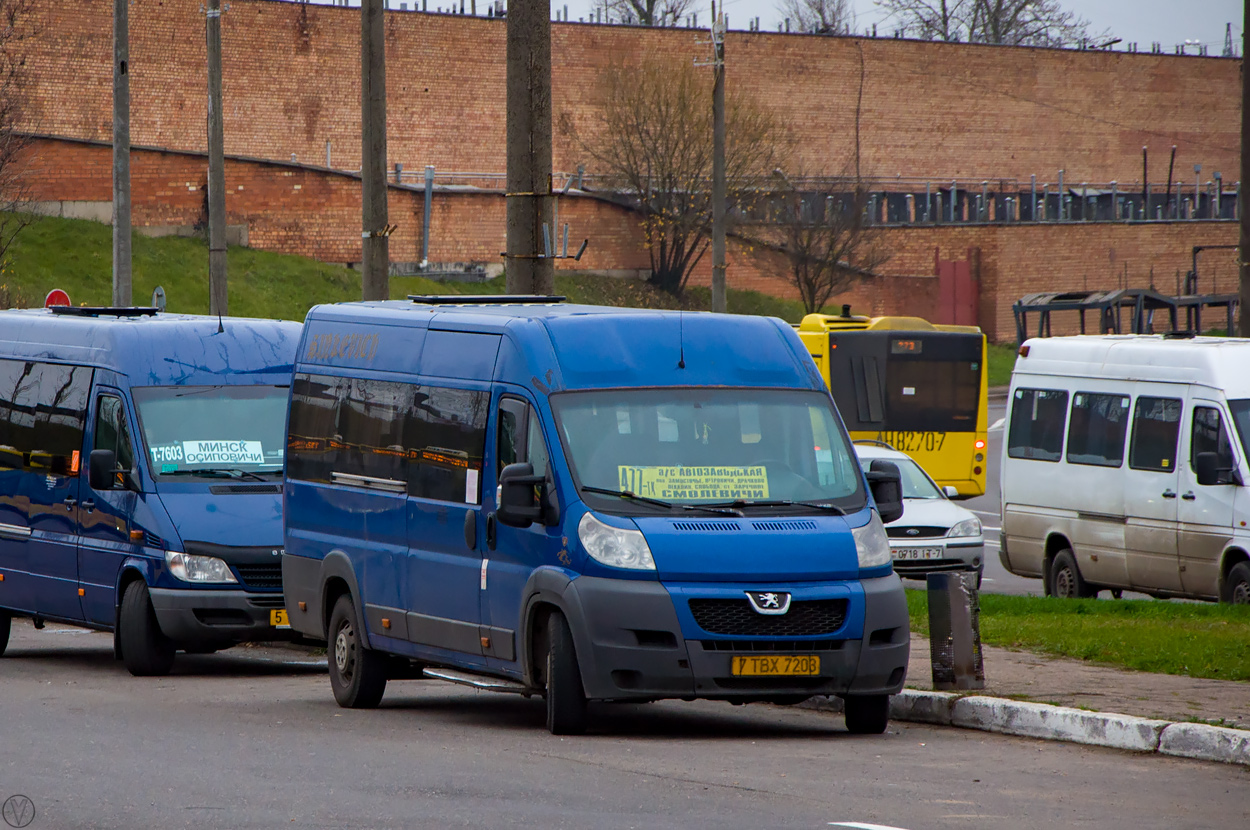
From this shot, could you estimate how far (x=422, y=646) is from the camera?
1143 cm

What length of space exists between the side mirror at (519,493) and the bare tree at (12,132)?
30783 mm

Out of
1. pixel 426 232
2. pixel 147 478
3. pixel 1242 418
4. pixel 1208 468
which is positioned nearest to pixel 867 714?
pixel 147 478

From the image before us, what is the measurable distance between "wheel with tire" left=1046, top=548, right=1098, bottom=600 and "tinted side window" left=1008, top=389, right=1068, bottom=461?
1.00 meters

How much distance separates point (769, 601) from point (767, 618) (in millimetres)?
87

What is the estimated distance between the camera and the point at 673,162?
213ft

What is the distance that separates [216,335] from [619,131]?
167 ft

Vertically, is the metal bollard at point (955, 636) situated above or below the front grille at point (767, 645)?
below

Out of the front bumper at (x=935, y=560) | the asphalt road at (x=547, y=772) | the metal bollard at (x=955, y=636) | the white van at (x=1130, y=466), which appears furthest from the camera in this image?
the front bumper at (x=935, y=560)

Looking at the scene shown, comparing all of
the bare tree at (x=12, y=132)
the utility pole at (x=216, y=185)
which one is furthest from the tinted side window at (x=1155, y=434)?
the bare tree at (x=12, y=132)

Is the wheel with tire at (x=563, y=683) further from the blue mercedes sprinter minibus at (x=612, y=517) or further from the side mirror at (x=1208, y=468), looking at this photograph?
the side mirror at (x=1208, y=468)

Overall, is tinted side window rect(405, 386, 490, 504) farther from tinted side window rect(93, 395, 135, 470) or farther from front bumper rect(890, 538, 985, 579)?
front bumper rect(890, 538, 985, 579)

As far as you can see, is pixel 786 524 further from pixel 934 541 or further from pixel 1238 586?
pixel 934 541

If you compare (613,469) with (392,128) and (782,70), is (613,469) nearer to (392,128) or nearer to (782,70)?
(392,128)

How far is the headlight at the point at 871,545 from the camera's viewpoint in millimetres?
10219
